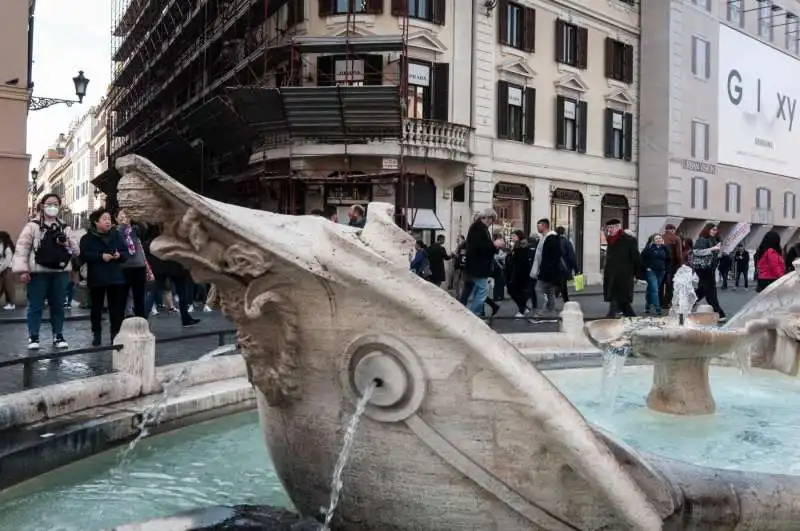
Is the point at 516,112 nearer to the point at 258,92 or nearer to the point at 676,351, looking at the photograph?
the point at 258,92

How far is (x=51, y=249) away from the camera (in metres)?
7.88

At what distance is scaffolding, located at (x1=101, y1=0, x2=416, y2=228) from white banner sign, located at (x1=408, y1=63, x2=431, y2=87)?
609 mm

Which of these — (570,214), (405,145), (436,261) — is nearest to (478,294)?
(436,261)

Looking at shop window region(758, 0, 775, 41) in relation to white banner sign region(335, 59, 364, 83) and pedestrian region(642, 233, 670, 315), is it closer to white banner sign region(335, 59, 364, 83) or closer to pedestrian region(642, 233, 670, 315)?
white banner sign region(335, 59, 364, 83)

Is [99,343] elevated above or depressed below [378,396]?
below

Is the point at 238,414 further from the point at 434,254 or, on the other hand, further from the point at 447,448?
the point at 434,254

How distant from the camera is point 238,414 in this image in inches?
227

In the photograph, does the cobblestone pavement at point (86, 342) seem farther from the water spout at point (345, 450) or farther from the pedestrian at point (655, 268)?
the water spout at point (345, 450)

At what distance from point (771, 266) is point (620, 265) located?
3003 millimetres

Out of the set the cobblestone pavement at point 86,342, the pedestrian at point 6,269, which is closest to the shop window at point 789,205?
the cobblestone pavement at point 86,342

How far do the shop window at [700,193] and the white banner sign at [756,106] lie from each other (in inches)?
72.6

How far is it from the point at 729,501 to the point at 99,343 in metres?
7.10

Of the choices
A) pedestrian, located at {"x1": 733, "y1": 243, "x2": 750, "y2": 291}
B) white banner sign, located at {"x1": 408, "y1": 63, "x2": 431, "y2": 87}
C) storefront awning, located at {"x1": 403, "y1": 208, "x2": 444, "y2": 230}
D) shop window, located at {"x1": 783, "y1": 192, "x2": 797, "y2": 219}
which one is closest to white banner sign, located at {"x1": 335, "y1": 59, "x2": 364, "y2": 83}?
white banner sign, located at {"x1": 408, "y1": 63, "x2": 431, "y2": 87}

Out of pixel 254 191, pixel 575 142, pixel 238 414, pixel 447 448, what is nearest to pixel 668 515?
pixel 447 448
